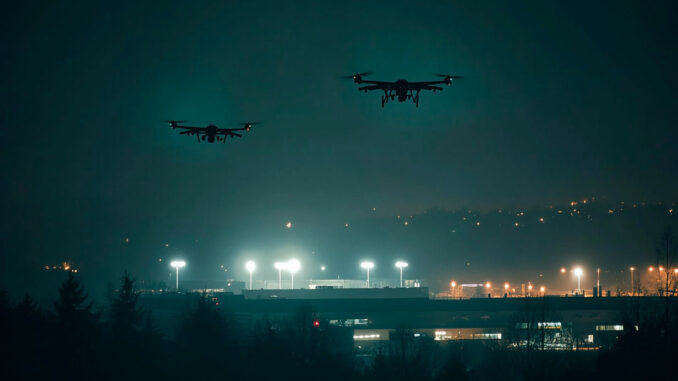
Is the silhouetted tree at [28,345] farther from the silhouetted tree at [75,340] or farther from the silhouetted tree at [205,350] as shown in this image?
the silhouetted tree at [205,350]

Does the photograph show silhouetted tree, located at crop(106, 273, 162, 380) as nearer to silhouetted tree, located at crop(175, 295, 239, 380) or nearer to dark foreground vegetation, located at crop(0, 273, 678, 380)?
dark foreground vegetation, located at crop(0, 273, 678, 380)

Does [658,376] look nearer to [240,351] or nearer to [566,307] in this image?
[240,351]

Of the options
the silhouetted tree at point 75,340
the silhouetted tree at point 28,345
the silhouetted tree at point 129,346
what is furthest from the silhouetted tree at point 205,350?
the silhouetted tree at point 28,345

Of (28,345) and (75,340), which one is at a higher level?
(75,340)

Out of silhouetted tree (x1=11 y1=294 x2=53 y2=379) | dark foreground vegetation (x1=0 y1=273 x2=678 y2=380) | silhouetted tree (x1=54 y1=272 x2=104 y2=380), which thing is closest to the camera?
dark foreground vegetation (x1=0 y1=273 x2=678 y2=380)

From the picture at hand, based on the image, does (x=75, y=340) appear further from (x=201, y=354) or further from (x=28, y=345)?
(x=201, y=354)

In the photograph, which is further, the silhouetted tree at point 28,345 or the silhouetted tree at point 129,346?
the silhouetted tree at point 129,346

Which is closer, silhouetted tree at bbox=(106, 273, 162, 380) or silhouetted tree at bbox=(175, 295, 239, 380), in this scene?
silhouetted tree at bbox=(106, 273, 162, 380)

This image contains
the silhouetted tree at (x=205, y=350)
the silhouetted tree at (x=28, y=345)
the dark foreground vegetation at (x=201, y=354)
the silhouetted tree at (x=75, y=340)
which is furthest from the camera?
the silhouetted tree at (x=205, y=350)

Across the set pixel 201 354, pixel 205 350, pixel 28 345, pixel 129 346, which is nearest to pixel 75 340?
pixel 28 345

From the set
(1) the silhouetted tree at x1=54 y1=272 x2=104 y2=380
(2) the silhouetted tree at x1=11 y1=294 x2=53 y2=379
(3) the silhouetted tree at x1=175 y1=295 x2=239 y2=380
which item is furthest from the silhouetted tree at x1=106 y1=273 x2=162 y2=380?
(2) the silhouetted tree at x1=11 y1=294 x2=53 y2=379

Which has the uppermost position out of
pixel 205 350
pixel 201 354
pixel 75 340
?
pixel 75 340

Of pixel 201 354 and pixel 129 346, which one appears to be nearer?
pixel 129 346
